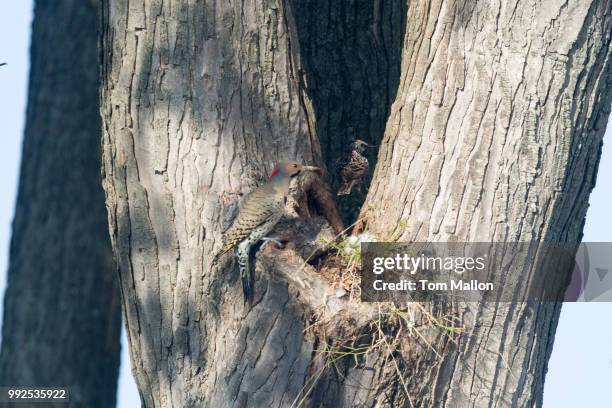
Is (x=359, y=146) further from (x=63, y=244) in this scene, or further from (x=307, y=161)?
(x=63, y=244)

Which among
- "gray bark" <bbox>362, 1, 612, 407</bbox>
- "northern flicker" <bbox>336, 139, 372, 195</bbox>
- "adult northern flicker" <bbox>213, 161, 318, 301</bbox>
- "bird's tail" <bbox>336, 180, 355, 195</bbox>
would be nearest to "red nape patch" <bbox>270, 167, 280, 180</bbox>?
"adult northern flicker" <bbox>213, 161, 318, 301</bbox>

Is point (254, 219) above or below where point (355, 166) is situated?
below

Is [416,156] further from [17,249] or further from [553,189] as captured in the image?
[17,249]

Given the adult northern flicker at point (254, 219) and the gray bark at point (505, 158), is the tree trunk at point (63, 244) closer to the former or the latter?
the adult northern flicker at point (254, 219)

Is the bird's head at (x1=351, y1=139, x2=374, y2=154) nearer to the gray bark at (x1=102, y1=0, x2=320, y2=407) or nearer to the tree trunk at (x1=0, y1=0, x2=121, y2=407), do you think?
the gray bark at (x1=102, y1=0, x2=320, y2=407)

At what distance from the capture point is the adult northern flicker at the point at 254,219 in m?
4.50

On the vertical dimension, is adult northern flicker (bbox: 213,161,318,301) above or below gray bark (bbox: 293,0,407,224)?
below

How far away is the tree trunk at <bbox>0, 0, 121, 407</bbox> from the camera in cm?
747

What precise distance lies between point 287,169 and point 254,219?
1.68 ft

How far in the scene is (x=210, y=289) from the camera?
15.1ft

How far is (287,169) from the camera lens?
16.0ft

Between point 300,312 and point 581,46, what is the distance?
1.87 metres

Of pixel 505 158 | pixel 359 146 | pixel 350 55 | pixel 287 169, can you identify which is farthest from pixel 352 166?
pixel 505 158

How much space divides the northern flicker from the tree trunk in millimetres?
2325
